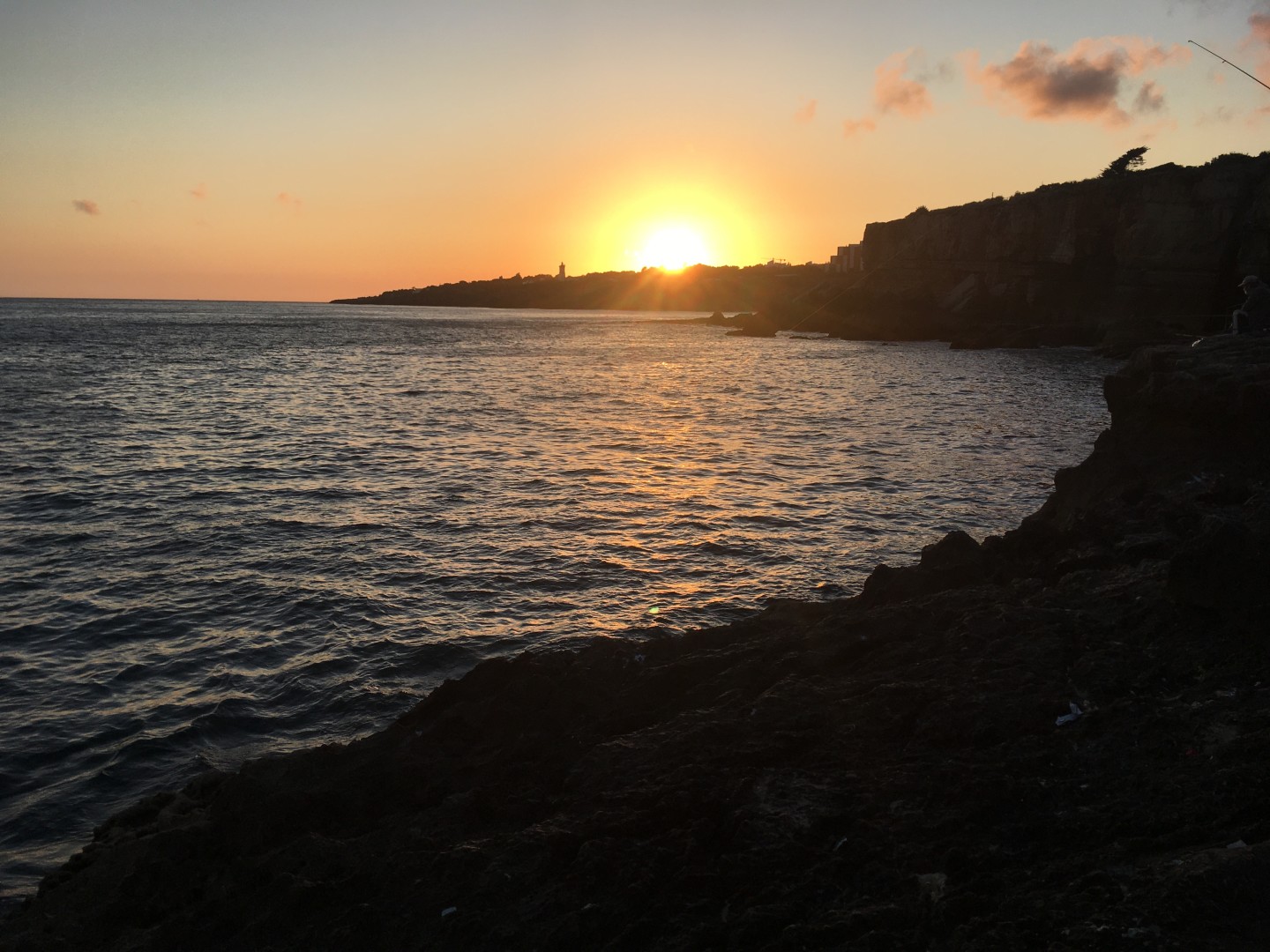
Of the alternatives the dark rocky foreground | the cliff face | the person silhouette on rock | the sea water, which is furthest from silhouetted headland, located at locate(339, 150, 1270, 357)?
the dark rocky foreground

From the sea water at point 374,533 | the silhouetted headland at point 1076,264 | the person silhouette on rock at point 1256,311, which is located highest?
the silhouetted headland at point 1076,264

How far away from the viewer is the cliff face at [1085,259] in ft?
185

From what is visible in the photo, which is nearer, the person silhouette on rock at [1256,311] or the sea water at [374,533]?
the sea water at [374,533]

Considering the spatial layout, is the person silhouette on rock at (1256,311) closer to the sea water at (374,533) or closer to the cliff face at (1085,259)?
the sea water at (374,533)

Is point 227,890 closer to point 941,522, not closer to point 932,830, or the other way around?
point 932,830

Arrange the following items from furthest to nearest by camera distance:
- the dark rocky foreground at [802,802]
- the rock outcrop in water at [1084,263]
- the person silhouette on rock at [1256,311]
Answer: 1. the rock outcrop in water at [1084,263]
2. the person silhouette on rock at [1256,311]
3. the dark rocky foreground at [802,802]

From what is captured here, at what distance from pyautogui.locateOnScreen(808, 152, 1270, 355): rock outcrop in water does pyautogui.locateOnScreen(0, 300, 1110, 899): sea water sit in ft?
94.1

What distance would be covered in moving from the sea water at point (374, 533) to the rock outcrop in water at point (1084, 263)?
28.7 m

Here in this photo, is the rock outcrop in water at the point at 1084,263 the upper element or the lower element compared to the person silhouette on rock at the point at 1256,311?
upper

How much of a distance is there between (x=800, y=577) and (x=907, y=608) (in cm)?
466

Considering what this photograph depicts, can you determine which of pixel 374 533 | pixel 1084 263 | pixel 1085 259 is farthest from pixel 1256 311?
pixel 1084 263

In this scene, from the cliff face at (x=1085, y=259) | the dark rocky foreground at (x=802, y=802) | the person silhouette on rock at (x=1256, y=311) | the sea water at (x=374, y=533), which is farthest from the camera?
the cliff face at (x=1085, y=259)

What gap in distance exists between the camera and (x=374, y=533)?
50.8 ft

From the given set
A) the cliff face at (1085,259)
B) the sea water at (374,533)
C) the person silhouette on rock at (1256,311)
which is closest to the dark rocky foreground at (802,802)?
the sea water at (374,533)
